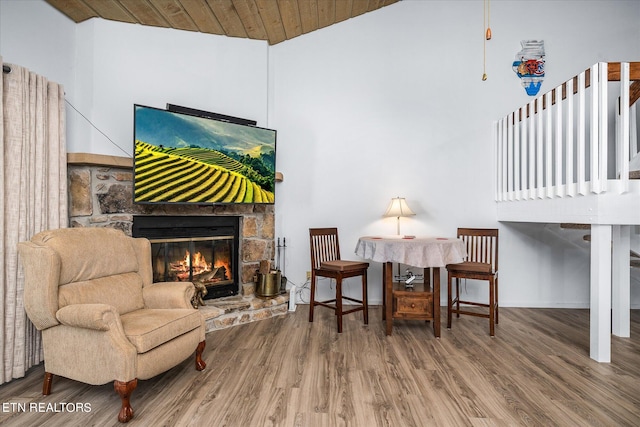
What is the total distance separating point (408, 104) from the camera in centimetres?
442

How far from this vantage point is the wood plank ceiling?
3160mm

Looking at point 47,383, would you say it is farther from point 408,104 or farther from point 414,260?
point 408,104

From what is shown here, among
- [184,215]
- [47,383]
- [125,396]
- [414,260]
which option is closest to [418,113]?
[414,260]

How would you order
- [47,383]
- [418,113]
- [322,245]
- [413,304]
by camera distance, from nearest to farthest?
[47,383] < [413,304] < [322,245] < [418,113]

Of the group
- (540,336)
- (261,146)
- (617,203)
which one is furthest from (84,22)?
(540,336)

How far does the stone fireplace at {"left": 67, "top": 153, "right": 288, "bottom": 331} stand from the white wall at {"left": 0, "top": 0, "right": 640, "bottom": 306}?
1.47 ft

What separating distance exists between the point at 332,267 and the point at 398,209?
3.47 feet

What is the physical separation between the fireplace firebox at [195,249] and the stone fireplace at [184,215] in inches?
1.8

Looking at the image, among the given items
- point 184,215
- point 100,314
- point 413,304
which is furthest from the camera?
point 184,215

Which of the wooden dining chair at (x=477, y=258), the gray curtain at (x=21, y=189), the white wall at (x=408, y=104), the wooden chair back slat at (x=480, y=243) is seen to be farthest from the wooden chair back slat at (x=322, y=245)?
the gray curtain at (x=21, y=189)

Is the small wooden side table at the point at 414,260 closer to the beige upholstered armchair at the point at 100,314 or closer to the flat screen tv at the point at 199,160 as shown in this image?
the flat screen tv at the point at 199,160

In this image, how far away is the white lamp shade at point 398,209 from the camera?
158 inches

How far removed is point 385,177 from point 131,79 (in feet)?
8.98

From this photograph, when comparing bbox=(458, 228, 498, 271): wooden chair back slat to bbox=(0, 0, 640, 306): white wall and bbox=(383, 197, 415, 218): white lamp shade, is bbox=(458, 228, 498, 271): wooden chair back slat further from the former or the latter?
bbox=(383, 197, 415, 218): white lamp shade
